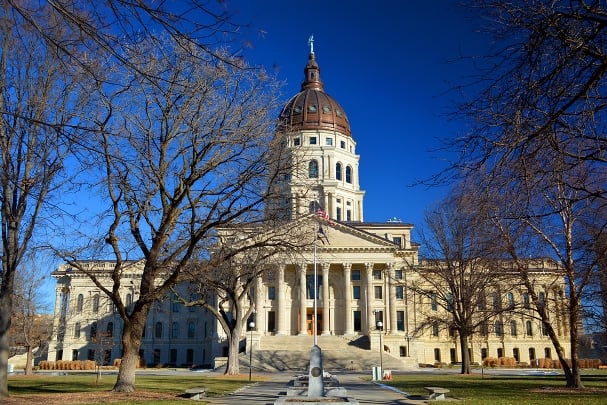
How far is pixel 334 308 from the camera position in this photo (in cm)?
6925

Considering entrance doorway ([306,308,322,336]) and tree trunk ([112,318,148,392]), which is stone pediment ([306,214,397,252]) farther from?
tree trunk ([112,318,148,392])

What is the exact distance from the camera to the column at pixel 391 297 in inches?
2606

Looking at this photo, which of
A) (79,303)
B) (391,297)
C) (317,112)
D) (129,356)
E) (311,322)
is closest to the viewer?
(129,356)

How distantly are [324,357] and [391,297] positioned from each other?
15.5m

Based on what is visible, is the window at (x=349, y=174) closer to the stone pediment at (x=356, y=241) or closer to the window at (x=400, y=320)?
the stone pediment at (x=356, y=241)

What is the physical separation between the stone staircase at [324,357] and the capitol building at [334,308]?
0.29m

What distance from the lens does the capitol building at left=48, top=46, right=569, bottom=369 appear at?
64.1m

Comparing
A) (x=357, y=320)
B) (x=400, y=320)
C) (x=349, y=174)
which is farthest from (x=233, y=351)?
(x=349, y=174)

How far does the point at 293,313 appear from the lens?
227 ft

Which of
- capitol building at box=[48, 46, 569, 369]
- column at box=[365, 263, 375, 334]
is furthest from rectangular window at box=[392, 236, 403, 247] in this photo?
column at box=[365, 263, 375, 334]

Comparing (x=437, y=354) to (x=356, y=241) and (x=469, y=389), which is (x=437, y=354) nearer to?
(x=356, y=241)

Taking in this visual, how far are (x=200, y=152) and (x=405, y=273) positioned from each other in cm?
5220

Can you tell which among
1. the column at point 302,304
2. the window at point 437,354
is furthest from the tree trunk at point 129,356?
the window at point 437,354

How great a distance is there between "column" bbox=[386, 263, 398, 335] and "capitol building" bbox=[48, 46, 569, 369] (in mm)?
115
